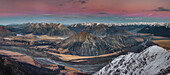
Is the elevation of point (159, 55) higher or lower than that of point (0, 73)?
higher

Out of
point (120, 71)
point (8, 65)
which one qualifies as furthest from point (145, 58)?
point (8, 65)

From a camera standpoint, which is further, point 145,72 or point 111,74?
point 111,74

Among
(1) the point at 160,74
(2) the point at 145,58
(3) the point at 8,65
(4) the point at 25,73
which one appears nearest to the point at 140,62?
(2) the point at 145,58

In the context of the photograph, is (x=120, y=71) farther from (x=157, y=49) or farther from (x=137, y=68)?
(x=157, y=49)

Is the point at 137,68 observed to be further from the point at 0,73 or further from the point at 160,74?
the point at 0,73

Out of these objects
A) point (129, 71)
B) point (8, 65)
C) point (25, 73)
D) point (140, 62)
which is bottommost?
A: point (25, 73)

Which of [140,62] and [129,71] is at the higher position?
[140,62]

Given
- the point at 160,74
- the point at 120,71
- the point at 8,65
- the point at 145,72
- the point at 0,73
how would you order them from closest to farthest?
1. the point at 160,74
2. the point at 145,72
3. the point at 120,71
4. the point at 0,73
5. the point at 8,65

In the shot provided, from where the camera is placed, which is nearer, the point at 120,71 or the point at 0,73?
the point at 120,71

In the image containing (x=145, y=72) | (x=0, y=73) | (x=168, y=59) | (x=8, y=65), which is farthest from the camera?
(x=8, y=65)
